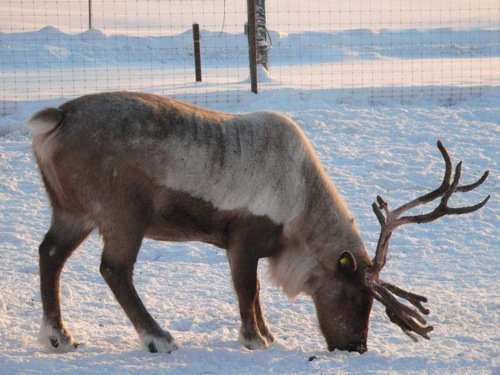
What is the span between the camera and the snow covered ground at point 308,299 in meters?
5.07

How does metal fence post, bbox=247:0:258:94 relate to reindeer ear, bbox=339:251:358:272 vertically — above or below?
above

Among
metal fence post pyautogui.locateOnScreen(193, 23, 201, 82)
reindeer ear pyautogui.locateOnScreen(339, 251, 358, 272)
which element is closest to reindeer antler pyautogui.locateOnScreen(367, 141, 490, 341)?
reindeer ear pyautogui.locateOnScreen(339, 251, 358, 272)

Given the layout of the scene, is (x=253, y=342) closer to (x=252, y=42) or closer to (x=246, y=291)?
(x=246, y=291)

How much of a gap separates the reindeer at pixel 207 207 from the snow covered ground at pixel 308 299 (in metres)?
0.23

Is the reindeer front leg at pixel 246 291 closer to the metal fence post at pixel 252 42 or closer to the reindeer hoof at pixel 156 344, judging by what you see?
the reindeer hoof at pixel 156 344

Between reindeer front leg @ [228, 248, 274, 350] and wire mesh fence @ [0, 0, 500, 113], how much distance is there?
7224 mm

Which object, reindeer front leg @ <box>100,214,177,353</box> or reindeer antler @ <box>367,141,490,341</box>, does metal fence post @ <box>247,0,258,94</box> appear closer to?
reindeer antler @ <box>367,141,490,341</box>

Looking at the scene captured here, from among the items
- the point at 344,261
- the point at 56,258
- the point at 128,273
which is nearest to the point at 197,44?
the point at 56,258

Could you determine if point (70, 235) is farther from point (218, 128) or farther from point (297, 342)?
point (297, 342)

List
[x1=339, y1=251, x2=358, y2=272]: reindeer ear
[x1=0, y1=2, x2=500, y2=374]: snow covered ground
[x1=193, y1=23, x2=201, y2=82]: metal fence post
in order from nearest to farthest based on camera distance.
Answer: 1. [x1=0, y1=2, x2=500, y2=374]: snow covered ground
2. [x1=339, y1=251, x2=358, y2=272]: reindeer ear
3. [x1=193, y1=23, x2=201, y2=82]: metal fence post

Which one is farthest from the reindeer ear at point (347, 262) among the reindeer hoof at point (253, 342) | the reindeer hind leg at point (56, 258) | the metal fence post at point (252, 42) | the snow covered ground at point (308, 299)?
the metal fence post at point (252, 42)

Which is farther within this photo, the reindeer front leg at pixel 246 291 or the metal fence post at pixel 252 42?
the metal fence post at pixel 252 42

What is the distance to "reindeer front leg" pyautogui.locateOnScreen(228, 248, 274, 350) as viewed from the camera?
5.43 meters

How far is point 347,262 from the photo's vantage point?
17.7ft
